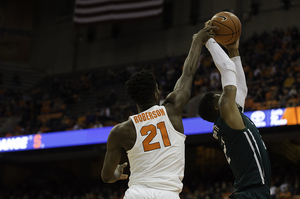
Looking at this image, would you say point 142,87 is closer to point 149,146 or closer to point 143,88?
point 143,88

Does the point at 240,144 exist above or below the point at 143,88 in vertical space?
below

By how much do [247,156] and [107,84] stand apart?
56.7 feet

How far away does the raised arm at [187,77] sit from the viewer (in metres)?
3.25

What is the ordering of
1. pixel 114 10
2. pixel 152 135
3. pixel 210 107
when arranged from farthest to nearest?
pixel 114 10 < pixel 210 107 < pixel 152 135

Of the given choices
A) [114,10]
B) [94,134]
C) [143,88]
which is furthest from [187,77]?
[114,10]

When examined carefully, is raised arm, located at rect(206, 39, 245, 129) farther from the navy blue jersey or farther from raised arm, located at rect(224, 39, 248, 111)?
raised arm, located at rect(224, 39, 248, 111)

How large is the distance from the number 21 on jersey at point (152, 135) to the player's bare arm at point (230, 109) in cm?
57

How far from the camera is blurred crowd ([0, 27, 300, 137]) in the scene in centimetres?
1314

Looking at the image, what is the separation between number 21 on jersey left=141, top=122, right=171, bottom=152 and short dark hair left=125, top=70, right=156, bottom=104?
0.25 meters

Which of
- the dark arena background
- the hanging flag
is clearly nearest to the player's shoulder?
the dark arena background

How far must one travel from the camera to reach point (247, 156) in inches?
130

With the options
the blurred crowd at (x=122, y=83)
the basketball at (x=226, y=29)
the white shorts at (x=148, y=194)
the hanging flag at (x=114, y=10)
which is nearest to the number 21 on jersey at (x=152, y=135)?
the white shorts at (x=148, y=194)

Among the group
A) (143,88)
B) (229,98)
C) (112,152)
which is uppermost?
(143,88)

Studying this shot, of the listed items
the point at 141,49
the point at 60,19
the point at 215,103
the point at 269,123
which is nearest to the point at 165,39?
the point at 141,49
